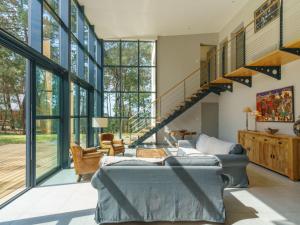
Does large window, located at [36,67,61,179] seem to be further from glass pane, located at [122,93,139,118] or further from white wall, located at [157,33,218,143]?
white wall, located at [157,33,218,143]

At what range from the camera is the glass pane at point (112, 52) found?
12.9 meters

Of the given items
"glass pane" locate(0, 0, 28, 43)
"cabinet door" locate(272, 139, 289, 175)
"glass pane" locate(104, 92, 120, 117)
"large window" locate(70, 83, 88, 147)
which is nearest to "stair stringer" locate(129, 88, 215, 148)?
"glass pane" locate(104, 92, 120, 117)

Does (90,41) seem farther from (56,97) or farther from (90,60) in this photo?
(56,97)

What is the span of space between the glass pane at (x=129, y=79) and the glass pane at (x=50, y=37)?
20.6 ft

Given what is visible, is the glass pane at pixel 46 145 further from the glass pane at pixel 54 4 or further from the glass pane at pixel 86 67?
the glass pane at pixel 86 67

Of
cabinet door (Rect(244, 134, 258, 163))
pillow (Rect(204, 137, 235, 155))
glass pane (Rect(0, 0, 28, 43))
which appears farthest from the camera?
cabinet door (Rect(244, 134, 258, 163))

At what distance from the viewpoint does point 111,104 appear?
1284 centimetres

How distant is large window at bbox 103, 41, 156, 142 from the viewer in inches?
503

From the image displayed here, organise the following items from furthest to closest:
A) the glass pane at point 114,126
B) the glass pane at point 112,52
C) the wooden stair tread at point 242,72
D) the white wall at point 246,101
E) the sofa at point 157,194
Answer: the glass pane at point 112,52, the glass pane at point 114,126, the wooden stair tread at point 242,72, the white wall at point 246,101, the sofa at point 157,194

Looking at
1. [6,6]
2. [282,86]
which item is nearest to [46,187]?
[6,6]

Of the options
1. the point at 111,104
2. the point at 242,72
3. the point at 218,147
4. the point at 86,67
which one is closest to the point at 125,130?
the point at 111,104

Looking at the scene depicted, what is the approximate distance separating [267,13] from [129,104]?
23.5 ft

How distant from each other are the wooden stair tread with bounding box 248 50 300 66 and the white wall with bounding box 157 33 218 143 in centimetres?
535

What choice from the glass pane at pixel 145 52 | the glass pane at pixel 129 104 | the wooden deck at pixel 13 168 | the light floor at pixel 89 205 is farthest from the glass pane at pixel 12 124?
the glass pane at pixel 145 52
